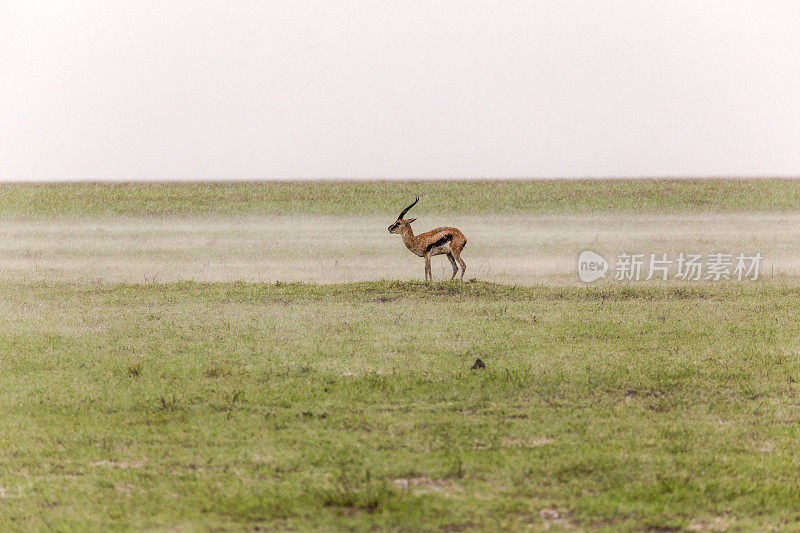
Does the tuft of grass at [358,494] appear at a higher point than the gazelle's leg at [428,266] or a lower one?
lower

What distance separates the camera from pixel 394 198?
1204 inches

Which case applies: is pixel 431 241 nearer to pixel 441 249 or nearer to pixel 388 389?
pixel 441 249

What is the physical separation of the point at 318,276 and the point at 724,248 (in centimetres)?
1188

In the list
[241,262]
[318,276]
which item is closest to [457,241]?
[318,276]

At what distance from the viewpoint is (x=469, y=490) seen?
669 centimetres

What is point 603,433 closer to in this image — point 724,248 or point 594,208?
point 724,248

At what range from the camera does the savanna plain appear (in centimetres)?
651

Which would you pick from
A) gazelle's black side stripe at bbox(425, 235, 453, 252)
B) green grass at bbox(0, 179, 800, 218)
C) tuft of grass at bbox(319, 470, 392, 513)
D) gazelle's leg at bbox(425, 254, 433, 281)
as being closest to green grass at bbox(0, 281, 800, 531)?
A: tuft of grass at bbox(319, 470, 392, 513)

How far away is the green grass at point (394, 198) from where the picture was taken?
95.9 feet

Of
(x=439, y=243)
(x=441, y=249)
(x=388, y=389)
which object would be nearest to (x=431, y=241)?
(x=439, y=243)

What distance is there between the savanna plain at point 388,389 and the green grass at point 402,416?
35mm

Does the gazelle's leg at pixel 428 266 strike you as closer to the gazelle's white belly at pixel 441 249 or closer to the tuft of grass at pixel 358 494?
the gazelle's white belly at pixel 441 249

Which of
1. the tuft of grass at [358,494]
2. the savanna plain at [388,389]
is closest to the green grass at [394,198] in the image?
the savanna plain at [388,389]

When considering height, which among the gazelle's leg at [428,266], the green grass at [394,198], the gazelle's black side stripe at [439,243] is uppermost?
the green grass at [394,198]
